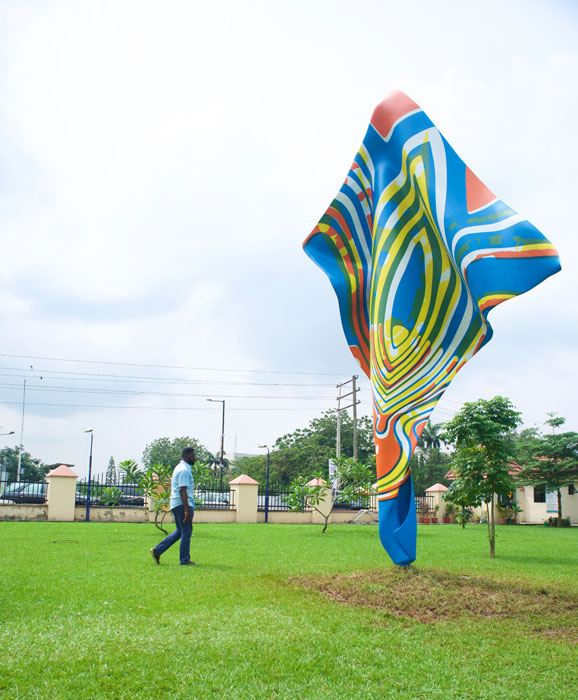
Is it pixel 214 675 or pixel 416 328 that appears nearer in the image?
pixel 214 675

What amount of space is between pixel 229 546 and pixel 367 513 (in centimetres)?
1513

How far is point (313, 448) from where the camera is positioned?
181ft

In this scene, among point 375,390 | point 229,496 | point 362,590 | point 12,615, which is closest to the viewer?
point 12,615

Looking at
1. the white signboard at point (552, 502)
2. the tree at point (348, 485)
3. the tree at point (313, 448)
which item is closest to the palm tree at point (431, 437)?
the tree at point (313, 448)

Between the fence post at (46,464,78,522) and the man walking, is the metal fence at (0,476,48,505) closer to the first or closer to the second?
the fence post at (46,464,78,522)

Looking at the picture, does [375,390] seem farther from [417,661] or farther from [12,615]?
[12,615]

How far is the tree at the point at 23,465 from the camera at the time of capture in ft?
Answer: 226

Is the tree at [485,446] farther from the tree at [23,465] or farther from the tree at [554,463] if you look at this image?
the tree at [23,465]

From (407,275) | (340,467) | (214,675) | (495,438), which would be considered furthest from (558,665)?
(340,467)

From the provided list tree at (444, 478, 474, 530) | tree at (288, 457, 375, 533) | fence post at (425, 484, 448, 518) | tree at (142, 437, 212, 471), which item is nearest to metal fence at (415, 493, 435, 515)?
fence post at (425, 484, 448, 518)

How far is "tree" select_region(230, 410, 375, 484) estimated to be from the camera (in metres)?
53.4

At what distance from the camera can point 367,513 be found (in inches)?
1059

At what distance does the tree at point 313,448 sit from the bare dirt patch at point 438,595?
44.8 m

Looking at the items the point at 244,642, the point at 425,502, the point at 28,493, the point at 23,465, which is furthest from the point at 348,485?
the point at 23,465
